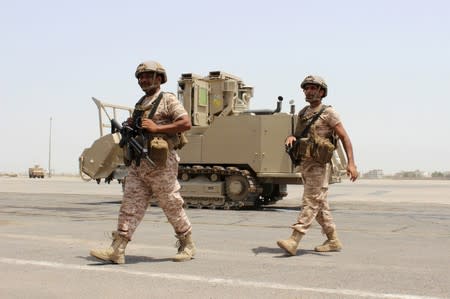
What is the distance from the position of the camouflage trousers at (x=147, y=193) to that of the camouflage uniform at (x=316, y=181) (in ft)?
4.28

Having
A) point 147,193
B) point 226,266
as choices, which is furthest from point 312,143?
point 147,193

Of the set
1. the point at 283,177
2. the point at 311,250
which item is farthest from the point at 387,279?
the point at 283,177

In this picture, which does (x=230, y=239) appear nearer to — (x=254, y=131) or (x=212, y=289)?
(x=212, y=289)

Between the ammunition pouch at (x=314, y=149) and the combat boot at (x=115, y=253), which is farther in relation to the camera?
the ammunition pouch at (x=314, y=149)

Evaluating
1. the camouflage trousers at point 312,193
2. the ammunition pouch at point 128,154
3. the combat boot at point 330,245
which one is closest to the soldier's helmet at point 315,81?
the camouflage trousers at point 312,193

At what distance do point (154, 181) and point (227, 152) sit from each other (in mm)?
9996

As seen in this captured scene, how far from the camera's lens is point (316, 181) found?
641 cm

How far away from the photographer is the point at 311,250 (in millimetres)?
6785

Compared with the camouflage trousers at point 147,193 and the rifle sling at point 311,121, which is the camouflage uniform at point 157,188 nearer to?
the camouflage trousers at point 147,193

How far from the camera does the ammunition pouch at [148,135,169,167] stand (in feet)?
18.4

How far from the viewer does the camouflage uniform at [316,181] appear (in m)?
6.35

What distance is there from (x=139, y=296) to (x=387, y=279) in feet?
6.54

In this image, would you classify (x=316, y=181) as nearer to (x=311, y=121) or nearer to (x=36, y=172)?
(x=311, y=121)

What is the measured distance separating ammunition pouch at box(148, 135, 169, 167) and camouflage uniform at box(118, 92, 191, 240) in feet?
0.32
